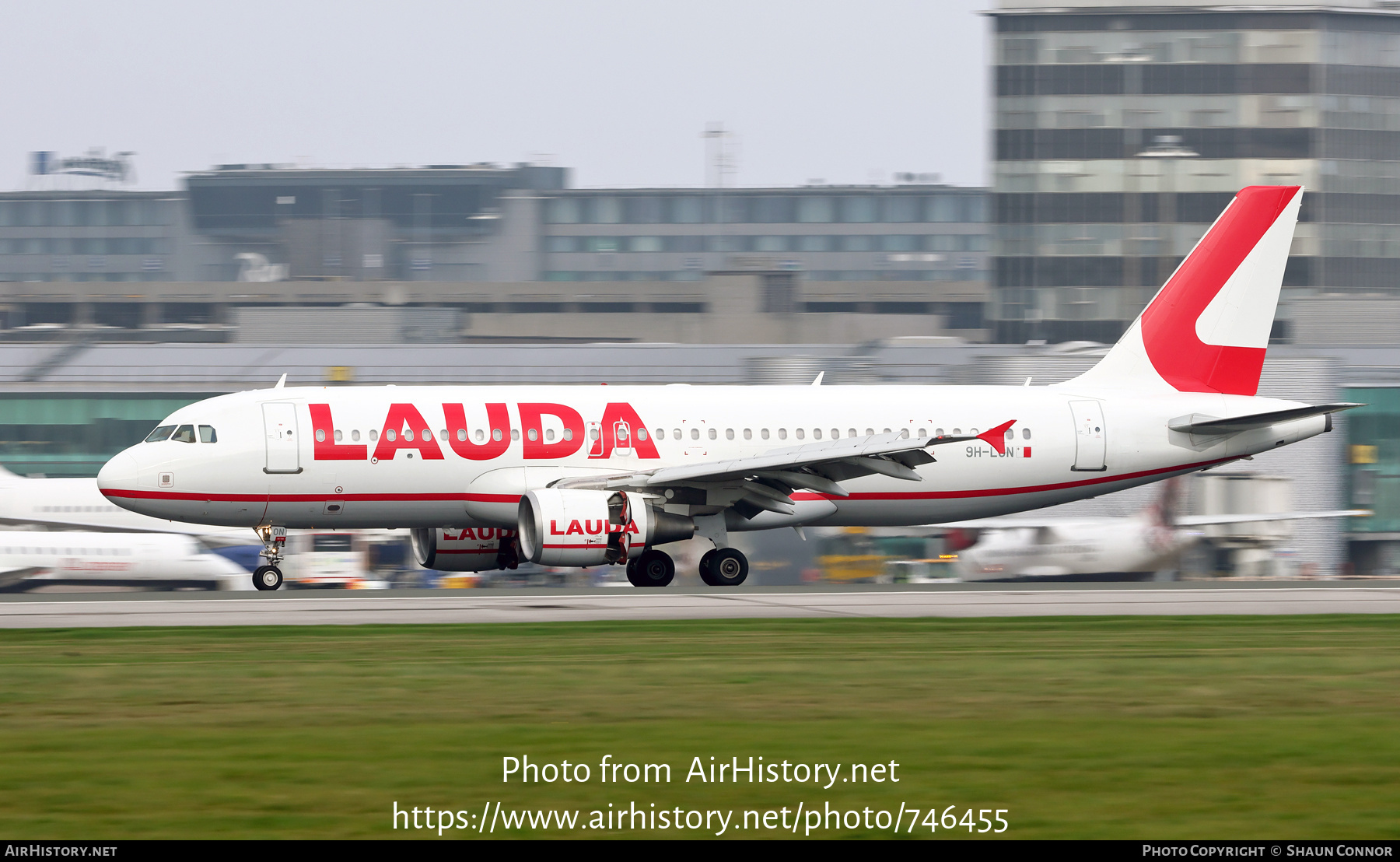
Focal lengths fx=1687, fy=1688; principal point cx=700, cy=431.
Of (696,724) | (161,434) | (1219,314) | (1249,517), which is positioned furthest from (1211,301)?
(696,724)

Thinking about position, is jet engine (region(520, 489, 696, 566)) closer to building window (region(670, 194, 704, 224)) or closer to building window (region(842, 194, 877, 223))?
building window (region(670, 194, 704, 224))

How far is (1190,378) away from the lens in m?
35.6

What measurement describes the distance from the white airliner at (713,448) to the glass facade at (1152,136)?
69166mm

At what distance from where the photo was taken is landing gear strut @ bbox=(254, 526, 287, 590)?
102 feet

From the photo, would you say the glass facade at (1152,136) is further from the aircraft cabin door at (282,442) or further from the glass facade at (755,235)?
the aircraft cabin door at (282,442)

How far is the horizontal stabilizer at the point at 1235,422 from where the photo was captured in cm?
3359

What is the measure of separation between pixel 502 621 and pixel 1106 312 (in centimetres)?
8678

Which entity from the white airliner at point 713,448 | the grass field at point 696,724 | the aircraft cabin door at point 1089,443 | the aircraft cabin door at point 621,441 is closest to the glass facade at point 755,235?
the white airliner at point 713,448

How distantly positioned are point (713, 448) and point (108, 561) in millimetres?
16134

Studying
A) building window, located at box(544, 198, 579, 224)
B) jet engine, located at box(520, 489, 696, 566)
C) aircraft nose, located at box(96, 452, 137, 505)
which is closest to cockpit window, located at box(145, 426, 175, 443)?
aircraft nose, located at box(96, 452, 137, 505)

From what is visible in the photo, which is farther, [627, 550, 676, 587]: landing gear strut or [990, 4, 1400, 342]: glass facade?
[990, 4, 1400, 342]: glass facade

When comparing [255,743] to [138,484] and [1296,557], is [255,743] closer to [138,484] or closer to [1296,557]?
[138,484]

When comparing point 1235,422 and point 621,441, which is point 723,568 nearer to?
point 621,441

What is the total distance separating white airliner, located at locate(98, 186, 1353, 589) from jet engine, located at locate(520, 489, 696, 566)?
0.04 metres
